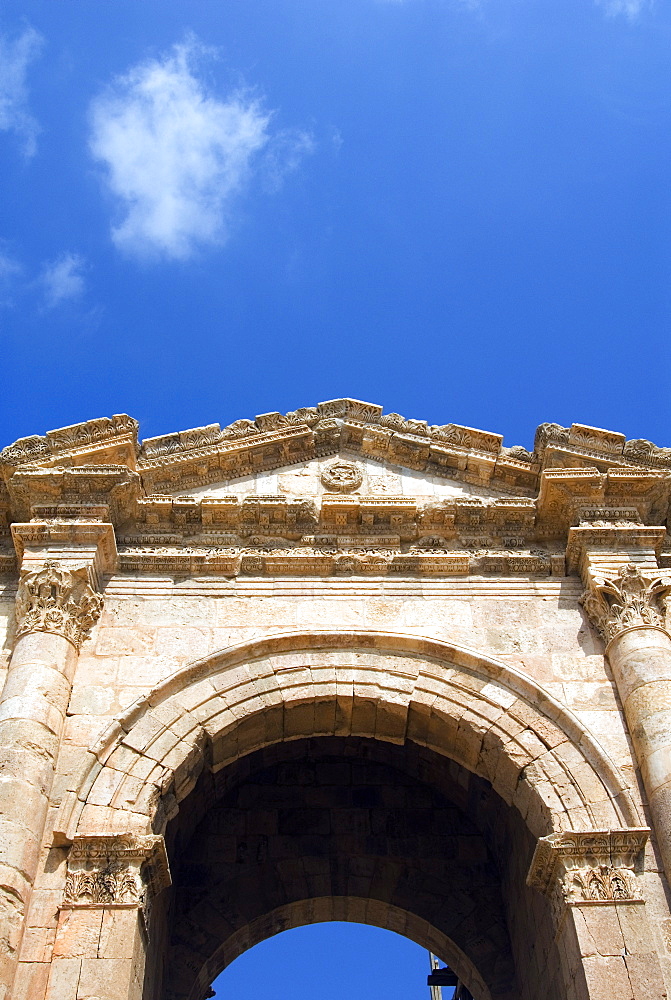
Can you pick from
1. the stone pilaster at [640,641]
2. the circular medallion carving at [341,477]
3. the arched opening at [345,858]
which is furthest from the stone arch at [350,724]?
the circular medallion carving at [341,477]

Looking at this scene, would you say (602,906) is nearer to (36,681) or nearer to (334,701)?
(334,701)

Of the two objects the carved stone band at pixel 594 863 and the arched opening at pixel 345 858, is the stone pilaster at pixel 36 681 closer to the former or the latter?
the arched opening at pixel 345 858

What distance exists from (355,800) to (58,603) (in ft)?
17.4

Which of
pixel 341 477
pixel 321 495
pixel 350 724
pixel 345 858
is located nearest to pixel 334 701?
pixel 350 724

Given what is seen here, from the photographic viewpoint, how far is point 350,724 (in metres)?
9.26

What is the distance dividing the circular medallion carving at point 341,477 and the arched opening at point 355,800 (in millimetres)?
2410

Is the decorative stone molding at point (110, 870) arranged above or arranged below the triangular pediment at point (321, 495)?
below

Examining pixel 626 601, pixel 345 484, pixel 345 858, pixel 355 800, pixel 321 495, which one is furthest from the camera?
pixel 355 800

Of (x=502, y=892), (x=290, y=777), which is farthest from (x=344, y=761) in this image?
(x=502, y=892)

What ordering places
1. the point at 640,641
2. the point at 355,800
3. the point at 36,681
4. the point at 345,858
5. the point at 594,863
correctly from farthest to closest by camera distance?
1. the point at 355,800
2. the point at 345,858
3. the point at 640,641
4. the point at 36,681
5. the point at 594,863

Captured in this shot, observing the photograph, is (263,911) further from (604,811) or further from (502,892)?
(604,811)

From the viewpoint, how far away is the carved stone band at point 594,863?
7.50 m

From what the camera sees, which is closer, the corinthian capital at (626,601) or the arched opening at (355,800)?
the arched opening at (355,800)

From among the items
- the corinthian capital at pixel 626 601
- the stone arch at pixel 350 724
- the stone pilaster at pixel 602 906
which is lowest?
the stone pilaster at pixel 602 906
